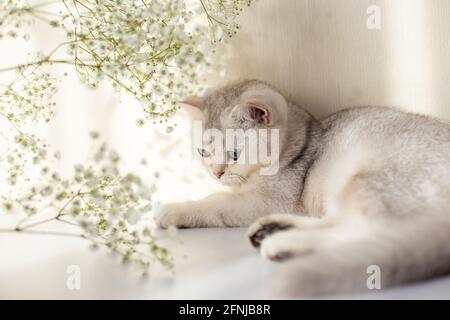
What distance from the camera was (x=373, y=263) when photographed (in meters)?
0.97

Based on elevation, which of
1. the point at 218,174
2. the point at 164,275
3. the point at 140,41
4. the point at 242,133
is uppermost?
the point at 140,41

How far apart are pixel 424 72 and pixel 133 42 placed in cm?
102

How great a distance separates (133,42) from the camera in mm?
1329

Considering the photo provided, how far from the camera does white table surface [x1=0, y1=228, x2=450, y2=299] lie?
3.40 ft

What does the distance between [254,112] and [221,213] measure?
1.08ft

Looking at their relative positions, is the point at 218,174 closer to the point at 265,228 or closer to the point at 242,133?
the point at 242,133

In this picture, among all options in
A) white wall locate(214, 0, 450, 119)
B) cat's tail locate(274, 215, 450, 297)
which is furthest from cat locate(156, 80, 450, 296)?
white wall locate(214, 0, 450, 119)

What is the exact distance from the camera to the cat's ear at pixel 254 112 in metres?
1.58

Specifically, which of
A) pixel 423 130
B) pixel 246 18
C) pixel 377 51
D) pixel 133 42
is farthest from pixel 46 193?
pixel 377 51

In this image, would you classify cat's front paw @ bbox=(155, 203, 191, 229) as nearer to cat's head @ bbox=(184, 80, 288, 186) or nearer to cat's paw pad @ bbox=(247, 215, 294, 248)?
cat's head @ bbox=(184, 80, 288, 186)

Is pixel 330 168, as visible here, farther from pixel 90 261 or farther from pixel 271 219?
pixel 90 261

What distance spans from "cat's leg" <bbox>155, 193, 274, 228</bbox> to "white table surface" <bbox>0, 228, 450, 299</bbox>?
0.36ft

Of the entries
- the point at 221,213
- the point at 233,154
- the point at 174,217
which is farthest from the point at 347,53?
the point at 174,217

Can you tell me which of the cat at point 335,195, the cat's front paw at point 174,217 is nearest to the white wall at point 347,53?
the cat at point 335,195
